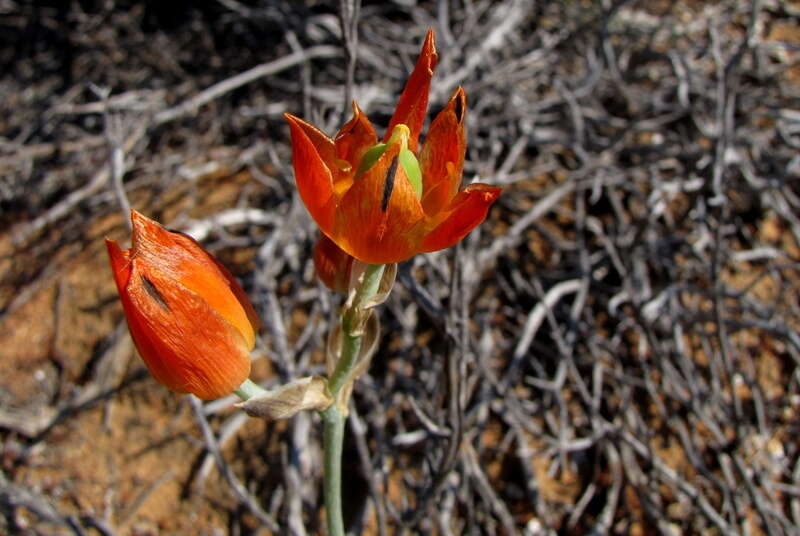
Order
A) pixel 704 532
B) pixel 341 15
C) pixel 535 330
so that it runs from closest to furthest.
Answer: pixel 341 15, pixel 704 532, pixel 535 330

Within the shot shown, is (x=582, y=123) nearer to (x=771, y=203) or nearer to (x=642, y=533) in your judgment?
(x=771, y=203)

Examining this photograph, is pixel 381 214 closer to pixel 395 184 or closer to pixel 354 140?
pixel 395 184

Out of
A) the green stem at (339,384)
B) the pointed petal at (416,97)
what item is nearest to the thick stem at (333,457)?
the green stem at (339,384)

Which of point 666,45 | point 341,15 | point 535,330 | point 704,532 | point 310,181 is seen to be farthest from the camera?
point 666,45

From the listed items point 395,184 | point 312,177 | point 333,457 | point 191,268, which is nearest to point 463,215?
point 395,184

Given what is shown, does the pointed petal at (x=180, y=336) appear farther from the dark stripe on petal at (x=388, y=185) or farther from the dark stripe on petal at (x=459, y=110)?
the dark stripe on petal at (x=459, y=110)

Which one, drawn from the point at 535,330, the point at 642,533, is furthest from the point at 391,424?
the point at 642,533
